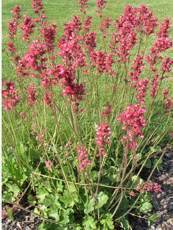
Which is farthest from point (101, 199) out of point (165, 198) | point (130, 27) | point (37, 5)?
point (37, 5)

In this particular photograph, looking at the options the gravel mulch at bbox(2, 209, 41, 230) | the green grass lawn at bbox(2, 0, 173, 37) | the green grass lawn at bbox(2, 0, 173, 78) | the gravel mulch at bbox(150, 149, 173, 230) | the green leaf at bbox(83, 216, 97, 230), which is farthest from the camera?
the green grass lawn at bbox(2, 0, 173, 37)

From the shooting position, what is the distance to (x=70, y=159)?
13.2ft

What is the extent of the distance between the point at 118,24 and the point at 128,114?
1.57 metres

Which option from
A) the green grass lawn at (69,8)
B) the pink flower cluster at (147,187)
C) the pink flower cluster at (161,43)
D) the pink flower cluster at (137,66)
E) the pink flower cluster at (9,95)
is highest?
the pink flower cluster at (161,43)

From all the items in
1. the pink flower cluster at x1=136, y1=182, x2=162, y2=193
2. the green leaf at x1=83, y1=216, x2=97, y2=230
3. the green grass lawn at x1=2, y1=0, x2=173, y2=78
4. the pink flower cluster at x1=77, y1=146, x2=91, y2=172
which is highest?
the green grass lawn at x1=2, y1=0, x2=173, y2=78

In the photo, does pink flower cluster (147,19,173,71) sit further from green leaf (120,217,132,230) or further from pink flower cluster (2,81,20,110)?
green leaf (120,217,132,230)

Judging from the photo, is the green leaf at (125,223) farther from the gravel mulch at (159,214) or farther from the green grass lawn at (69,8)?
the green grass lawn at (69,8)

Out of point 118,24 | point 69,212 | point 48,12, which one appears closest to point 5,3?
Answer: point 48,12

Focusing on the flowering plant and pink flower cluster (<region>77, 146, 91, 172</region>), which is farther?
the flowering plant

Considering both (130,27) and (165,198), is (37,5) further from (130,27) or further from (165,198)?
(165,198)

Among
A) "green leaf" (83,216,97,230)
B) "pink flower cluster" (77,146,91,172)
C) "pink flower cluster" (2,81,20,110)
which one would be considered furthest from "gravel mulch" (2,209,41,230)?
"pink flower cluster" (2,81,20,110)

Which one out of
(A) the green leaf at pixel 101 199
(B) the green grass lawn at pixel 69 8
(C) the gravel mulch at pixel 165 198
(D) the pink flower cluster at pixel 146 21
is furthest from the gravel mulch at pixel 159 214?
(B) the green grass lawn at pixel 69 8

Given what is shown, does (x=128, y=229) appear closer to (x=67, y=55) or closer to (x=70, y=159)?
(x=70, y=159)

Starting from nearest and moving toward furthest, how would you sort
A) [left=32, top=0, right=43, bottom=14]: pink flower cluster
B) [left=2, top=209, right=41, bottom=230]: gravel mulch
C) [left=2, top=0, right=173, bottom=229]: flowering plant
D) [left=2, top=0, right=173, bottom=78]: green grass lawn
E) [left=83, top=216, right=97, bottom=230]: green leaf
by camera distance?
[left=2, top=0, right=173, bottom=229]: flowering plant, [left=83, top=216, right=97, bottom=230]: green leaf, [left=2, top=209, right=41, bottom=230]: gravel mulch, [left=32, top=0, right=43, bottom=14]: pink flower cluster, [left=2, top=0, right=173, bottom=78]: green grass lawn
